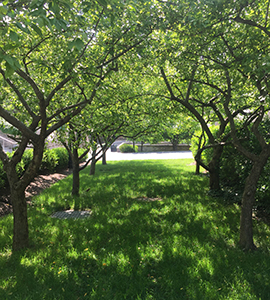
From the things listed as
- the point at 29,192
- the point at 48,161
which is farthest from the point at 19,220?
the point at 48,161

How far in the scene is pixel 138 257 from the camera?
3.56 metres

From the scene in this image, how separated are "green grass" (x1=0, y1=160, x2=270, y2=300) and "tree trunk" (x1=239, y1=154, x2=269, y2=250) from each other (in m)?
0.17

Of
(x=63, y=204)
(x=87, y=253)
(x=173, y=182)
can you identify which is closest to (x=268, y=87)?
(x=87, y=253)

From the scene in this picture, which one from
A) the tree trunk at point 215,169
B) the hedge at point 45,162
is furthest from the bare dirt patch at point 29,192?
the tree trunk at point 215,169

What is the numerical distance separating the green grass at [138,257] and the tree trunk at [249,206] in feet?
0.57

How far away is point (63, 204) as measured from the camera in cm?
644

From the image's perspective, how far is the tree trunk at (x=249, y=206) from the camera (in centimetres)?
380

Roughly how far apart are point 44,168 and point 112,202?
6.22 metres

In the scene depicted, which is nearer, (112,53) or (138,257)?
(138,257)

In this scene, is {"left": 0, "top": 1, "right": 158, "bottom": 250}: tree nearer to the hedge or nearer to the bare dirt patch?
the hedge

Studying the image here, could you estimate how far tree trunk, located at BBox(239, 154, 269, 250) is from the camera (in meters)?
3.80

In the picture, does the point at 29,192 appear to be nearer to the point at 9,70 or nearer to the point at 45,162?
the point at 45,162

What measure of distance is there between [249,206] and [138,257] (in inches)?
83.2

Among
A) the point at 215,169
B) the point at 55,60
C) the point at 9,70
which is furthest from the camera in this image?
the point at 215,169
